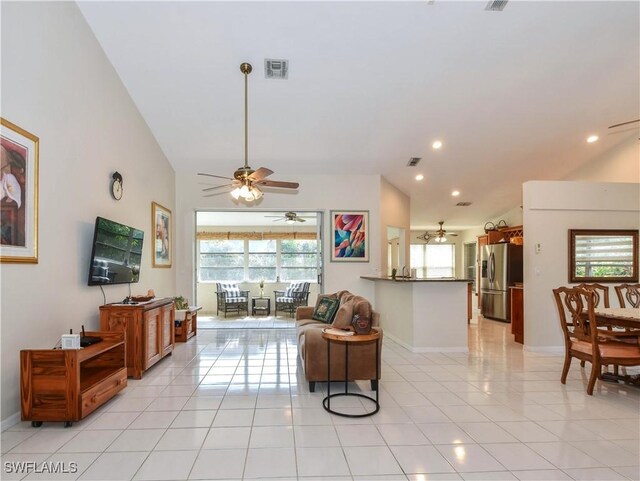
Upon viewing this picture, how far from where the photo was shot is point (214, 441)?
2590mm

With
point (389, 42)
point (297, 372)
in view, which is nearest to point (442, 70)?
point (389, 42)

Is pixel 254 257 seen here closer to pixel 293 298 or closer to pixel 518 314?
pixel 293 298

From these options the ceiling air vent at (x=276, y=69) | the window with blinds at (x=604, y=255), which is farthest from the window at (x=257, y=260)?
the window with blinds at (x=604, y=255)

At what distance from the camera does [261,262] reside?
33.4 ft

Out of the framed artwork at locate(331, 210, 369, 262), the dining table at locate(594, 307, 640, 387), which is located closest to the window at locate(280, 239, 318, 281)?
the framed artwork at locate(331, 210, 369, 262)

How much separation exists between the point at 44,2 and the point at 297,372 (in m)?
4.40

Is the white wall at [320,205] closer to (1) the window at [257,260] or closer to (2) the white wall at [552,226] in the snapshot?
(2) the white wall at [552,226]

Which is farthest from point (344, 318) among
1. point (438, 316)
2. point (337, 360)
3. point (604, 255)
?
point (604, 255)

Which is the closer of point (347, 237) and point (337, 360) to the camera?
point (337, 360)

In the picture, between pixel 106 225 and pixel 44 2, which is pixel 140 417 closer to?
pixel 106 225

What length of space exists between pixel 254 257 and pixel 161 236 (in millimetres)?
4248

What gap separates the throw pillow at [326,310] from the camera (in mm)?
4812

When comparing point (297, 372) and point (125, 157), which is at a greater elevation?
point (125, 157)

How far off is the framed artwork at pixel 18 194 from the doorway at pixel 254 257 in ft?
21.7
